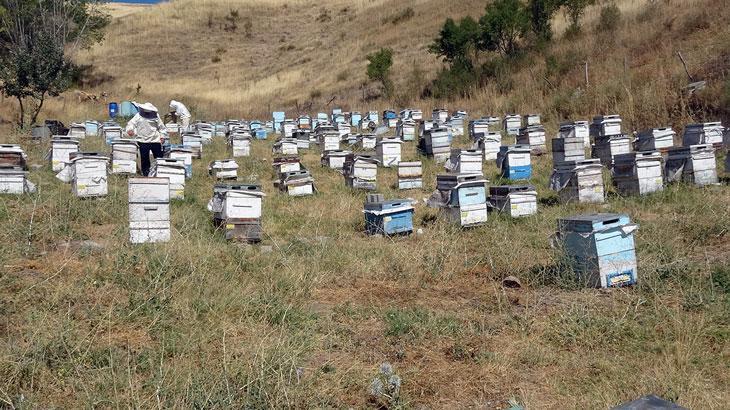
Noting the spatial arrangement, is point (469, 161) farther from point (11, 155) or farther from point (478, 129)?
point (11, 155)

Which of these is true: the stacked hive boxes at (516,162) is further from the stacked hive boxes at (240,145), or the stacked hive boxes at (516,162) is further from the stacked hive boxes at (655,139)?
the stacked hive boxes at (240,145)

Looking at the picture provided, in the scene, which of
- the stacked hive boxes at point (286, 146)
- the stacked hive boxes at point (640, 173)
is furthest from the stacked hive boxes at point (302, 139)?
the stacked hive boxes at point (640, 173)

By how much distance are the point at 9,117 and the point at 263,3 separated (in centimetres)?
4423

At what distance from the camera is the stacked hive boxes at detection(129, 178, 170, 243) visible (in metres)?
6.50

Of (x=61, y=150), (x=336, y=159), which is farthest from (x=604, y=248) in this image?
(x=61, y=150)

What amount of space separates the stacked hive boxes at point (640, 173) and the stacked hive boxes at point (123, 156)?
813 centimetres

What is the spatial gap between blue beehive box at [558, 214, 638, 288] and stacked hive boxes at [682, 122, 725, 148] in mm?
6731

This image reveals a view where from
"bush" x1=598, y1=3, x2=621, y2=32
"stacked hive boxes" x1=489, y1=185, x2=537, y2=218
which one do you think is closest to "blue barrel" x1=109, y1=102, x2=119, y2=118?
"bush" x1=598, y1=3, x2=621, y2=32

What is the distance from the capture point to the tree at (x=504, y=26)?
25.9 m

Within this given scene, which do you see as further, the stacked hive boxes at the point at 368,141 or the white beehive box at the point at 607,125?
the stacked hive boxes at the point at 368,141

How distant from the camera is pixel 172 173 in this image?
365 inches

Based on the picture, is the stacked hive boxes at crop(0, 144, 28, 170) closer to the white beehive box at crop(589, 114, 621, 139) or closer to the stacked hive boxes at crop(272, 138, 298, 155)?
the stacked hive boxes at crop(272, 138, 298, 155)

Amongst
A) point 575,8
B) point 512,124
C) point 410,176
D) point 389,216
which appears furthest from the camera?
point 575,8

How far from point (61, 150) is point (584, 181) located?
9.20 metres
